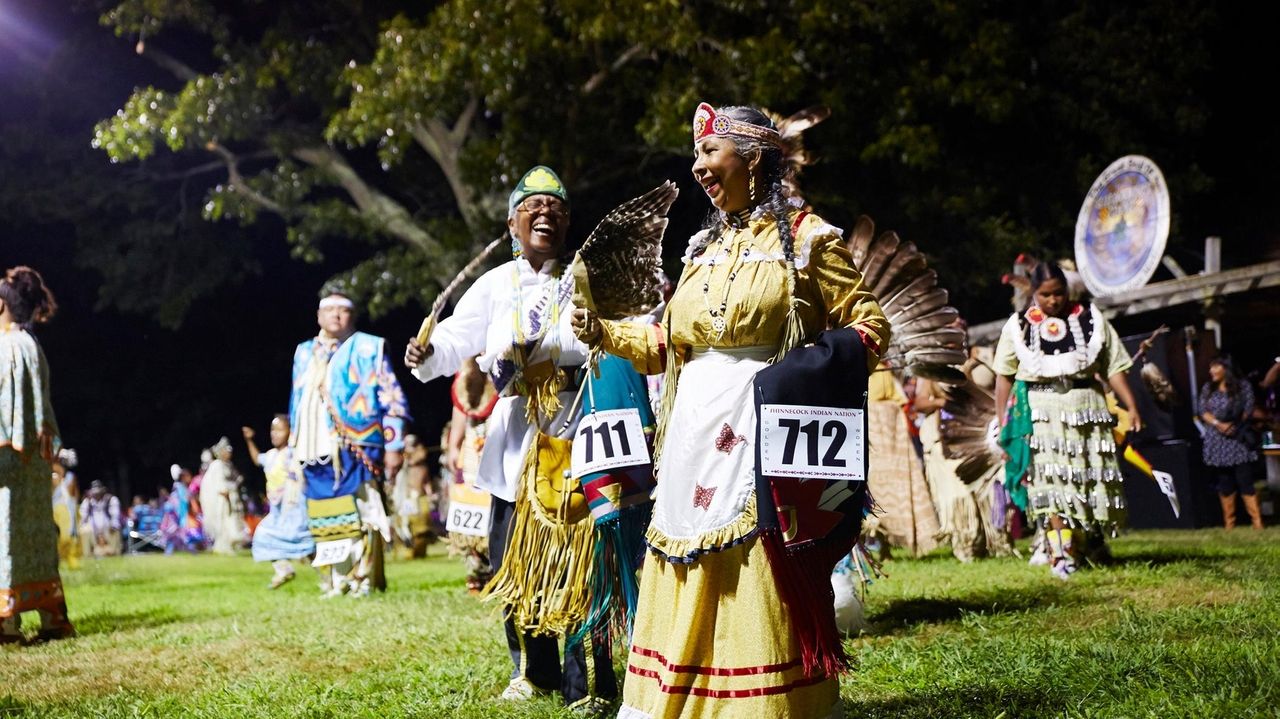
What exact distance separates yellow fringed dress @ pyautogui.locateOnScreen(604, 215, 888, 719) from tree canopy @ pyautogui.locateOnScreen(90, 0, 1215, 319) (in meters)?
11.0

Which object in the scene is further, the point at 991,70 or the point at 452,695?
the point at 991,70

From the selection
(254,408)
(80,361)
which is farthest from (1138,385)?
(80,361)

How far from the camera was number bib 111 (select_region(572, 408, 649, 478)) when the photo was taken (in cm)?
417

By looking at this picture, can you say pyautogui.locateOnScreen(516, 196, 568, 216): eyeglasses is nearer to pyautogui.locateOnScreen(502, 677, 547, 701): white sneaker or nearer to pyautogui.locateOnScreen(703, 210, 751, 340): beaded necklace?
pyautogui.locateOnScreen(703, 210, 751, 340): beaded necklace

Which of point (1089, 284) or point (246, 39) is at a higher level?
point (246, 39)

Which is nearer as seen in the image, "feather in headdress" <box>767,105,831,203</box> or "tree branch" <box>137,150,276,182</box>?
"feather in headdress" <box>767,105,831,203</box>

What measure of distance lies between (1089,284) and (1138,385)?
4.57 feet

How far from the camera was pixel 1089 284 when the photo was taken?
1309cm

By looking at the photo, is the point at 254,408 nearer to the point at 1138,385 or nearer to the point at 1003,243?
the point at 1003,243

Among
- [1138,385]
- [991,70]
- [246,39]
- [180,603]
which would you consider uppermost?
[246,39]

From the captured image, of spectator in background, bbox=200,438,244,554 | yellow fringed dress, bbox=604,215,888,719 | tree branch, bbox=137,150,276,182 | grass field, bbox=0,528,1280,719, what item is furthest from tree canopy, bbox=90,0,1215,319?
yellow fringed dress, bbox=604,215,888,719

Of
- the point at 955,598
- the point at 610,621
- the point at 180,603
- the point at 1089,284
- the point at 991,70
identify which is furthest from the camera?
the point at 991,70

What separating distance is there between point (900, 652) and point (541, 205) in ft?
7.78

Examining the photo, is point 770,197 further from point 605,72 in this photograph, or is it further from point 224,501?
point 224,501
